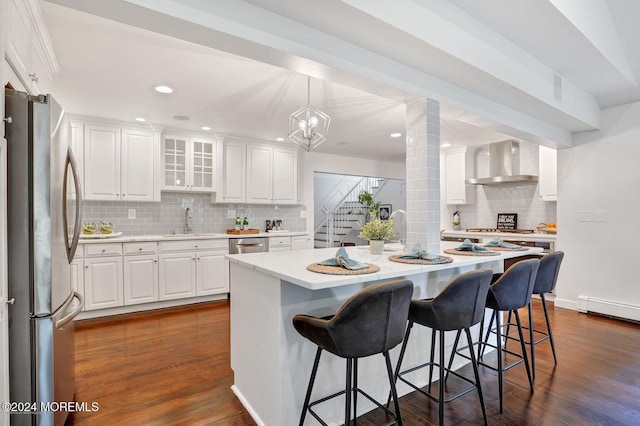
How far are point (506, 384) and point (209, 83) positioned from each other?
3.43 metres

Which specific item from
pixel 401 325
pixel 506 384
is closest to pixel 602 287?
pixel 506 384

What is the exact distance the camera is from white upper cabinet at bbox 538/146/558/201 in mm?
4758

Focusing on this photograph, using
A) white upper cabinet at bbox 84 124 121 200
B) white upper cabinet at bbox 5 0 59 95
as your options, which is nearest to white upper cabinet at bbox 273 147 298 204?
white upper cabinet at bbox 84 124 121 200

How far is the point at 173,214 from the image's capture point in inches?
194

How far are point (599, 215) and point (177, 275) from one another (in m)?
5.28

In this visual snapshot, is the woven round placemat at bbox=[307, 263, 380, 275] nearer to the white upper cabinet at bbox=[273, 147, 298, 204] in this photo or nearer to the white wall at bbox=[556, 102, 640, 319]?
the white wall at bbox=[556, 102, 640, 319]

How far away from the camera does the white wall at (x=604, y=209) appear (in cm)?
372

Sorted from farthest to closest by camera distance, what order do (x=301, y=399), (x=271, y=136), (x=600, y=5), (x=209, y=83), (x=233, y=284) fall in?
(x=271, y=136) < (x=209, y=83) < (x=600, y=5) < (x=233, y=284) < (x=301, y=399)

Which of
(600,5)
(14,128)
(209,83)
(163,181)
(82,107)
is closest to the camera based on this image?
(14,128)

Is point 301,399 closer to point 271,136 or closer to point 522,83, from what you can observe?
point 522,83

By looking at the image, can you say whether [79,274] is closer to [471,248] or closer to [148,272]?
[148,272]

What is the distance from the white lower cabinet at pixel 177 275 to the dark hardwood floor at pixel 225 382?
74cm

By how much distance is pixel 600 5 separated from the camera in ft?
8.17

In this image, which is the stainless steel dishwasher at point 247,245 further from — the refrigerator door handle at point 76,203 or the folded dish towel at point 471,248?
the folded dish towel at point 471,248
